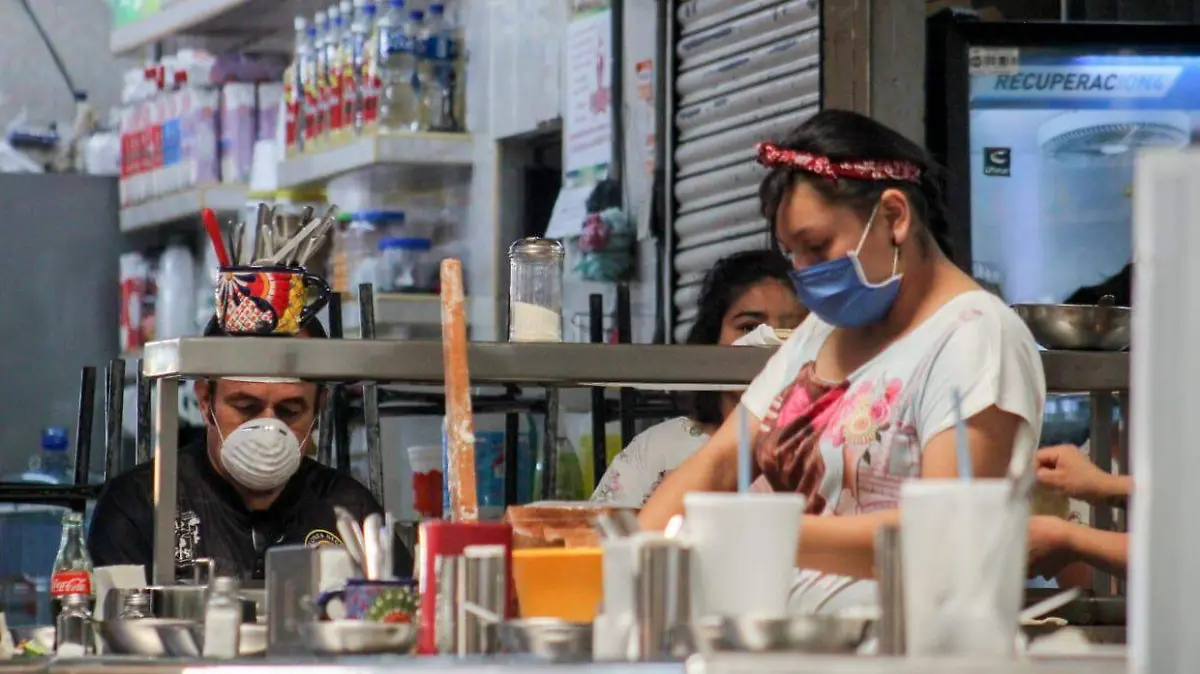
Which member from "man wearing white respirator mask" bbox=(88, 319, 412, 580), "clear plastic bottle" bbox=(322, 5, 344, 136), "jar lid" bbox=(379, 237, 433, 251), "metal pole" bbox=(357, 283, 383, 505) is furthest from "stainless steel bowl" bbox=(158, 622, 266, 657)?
"clear plastic bottle" bbox=(322, 5, 344, 136)

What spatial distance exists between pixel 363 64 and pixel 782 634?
404cm

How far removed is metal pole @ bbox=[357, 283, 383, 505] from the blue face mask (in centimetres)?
187

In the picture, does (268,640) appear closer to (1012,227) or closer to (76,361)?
(1012,227)

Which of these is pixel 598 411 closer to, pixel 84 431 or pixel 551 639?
pixel 84 431

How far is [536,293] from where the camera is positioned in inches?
109

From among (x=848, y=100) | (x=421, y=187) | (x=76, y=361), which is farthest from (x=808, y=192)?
(x=76, y=361)

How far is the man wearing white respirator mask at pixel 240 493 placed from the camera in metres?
3.55

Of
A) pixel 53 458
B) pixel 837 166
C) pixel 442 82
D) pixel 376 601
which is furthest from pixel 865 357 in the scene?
pixel 53 458

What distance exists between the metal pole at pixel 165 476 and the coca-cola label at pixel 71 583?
0.15 metres

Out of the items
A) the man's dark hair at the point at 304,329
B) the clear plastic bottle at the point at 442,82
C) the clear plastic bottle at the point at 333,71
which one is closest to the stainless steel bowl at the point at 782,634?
the man's dark hair at the point at 304,329

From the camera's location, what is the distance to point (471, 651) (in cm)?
183

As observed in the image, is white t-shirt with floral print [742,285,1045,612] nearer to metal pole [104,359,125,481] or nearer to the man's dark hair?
the man's dark hair

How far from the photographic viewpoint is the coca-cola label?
Answer: 2.64m

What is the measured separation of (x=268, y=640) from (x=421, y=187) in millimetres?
3763
